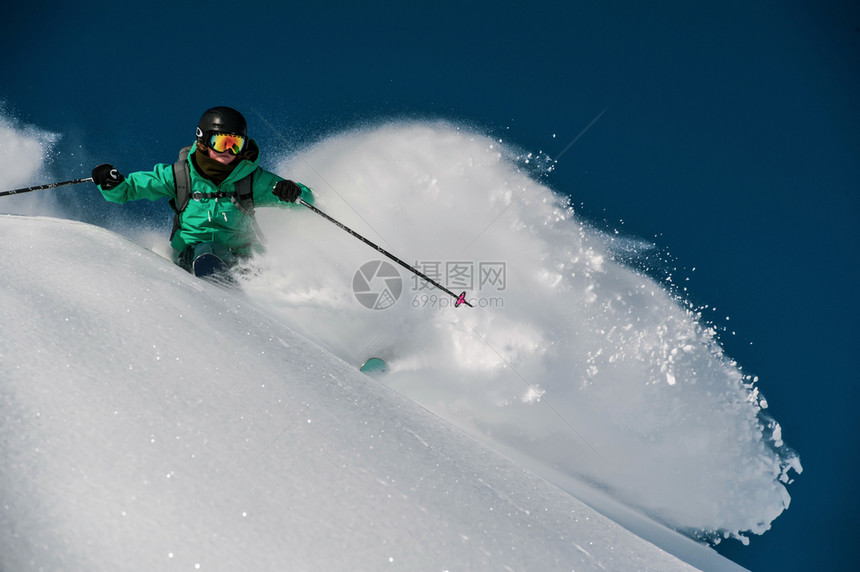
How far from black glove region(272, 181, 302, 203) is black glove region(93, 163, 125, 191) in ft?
2.24

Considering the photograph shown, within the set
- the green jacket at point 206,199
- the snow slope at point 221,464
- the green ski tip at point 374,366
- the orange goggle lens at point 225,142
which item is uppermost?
the orange goggle lens at point 225,142

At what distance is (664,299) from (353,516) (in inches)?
122

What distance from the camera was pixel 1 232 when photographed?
1.60 metres

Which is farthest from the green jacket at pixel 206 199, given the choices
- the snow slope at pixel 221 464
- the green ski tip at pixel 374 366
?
the snow slope at pixel 221 464

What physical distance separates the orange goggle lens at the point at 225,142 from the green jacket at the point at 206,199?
0.40ft

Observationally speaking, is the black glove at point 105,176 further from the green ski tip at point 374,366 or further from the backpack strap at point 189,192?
the green ski tip at point 374,366

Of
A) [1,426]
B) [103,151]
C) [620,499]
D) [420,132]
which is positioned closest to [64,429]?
[1,426]

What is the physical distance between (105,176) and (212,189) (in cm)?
44

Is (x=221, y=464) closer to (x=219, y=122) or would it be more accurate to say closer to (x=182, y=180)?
(x=219, y=122)

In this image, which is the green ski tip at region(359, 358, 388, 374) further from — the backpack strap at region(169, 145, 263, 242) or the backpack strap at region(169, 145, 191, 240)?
the backpack strap at region(169, 145, 191, 240)

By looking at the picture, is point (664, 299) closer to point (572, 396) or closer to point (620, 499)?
point (572, 396)

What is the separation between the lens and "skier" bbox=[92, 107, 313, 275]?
232 centimetres

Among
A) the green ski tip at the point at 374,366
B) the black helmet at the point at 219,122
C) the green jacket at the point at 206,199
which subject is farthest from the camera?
the green ski tip at the point at 374,366

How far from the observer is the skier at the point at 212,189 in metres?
2.32
